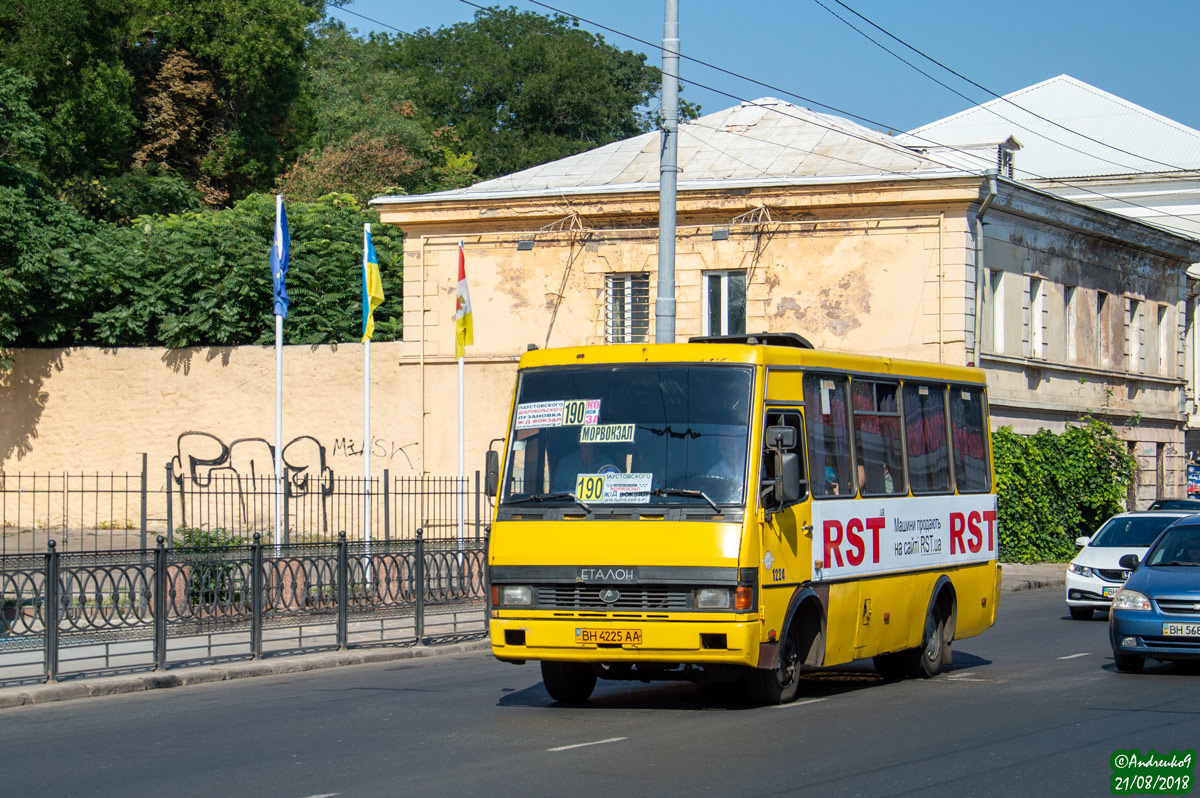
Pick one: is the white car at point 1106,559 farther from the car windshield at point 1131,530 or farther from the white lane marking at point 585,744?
the white lane marking at point 585,744

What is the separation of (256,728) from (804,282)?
20.4 metres

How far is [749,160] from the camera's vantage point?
32.0 meters

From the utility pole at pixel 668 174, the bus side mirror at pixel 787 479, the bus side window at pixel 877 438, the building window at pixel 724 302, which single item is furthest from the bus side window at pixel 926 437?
the building window at pixel 724 302

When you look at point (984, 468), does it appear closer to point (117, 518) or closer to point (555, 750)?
point (555, 750)

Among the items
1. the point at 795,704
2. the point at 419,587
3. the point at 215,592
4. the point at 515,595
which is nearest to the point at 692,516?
the point at 515,595

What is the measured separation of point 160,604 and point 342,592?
2500 millimetres

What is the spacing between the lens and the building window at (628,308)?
30.6m

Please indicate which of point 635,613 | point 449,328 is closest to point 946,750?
point 635,613

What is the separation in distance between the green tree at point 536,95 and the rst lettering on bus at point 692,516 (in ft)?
178

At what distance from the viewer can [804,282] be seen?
2962 cm

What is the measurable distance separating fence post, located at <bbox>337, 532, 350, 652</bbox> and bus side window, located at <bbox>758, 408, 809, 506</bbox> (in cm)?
636

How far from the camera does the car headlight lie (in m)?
13.6

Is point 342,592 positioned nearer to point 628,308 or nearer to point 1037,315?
point 628,308

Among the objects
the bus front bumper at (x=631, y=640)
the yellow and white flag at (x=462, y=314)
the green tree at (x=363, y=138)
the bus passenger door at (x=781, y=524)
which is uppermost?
the green tree at (x=363, y=138)
